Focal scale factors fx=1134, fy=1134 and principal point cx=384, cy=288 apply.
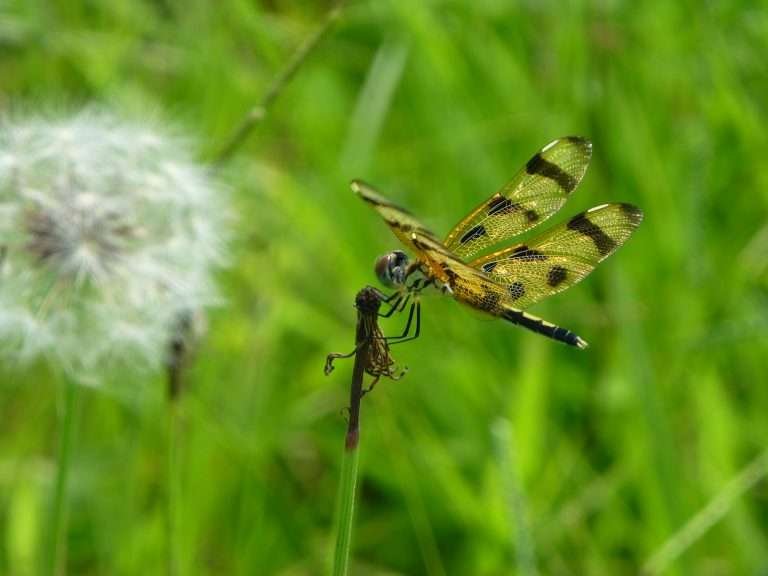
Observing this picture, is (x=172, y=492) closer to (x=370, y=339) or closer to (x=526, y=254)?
(x=526, y=254)

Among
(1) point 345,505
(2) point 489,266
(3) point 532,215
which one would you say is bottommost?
(1) point 345,505

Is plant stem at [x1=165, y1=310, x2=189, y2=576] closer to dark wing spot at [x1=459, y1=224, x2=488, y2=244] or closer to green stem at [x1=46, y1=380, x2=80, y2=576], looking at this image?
green stem at [x1=46, y1=380, x2=80, y2=576]

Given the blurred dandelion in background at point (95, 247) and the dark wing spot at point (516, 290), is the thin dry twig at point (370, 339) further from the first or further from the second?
the blurred dandelion in background at point (95, 247)

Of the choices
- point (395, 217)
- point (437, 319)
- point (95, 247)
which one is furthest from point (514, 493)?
point (437, 319)

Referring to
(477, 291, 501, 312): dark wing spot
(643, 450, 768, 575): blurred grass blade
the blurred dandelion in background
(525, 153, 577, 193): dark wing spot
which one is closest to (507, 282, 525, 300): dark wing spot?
(477, 291, 501, 312): dark wing spot

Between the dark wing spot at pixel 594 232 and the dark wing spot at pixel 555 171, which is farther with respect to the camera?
the dark wing spot at pixel 555 171

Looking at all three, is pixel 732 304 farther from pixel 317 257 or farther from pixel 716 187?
pixel 317 257

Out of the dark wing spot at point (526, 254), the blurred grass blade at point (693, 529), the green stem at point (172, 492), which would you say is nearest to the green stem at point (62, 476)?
the green stem at point (172, 492)
